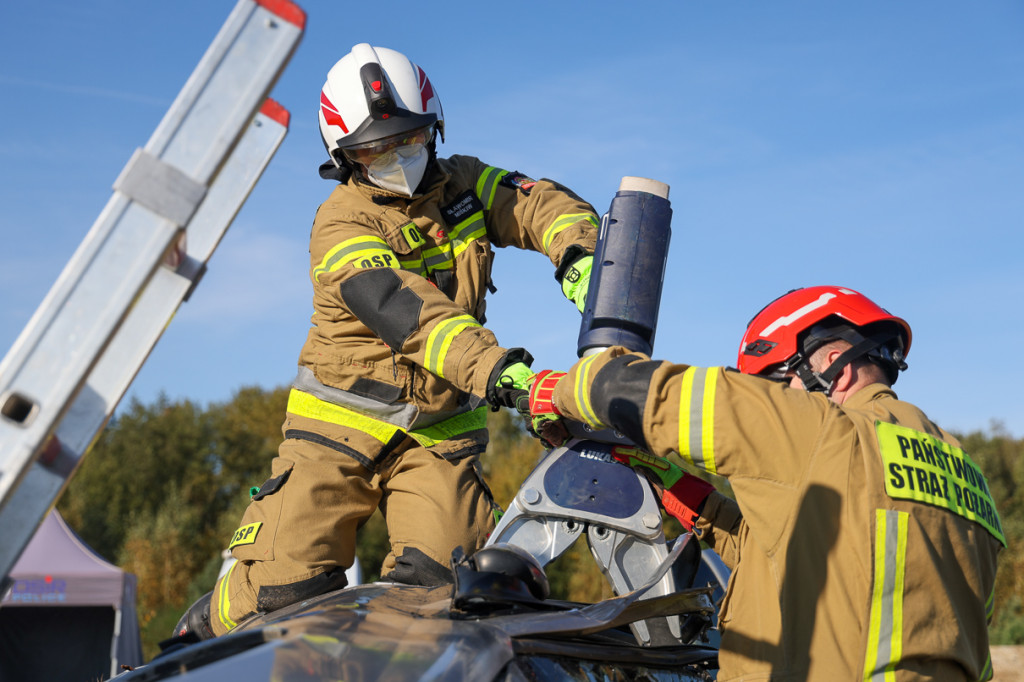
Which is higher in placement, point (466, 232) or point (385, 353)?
point (466, 232)

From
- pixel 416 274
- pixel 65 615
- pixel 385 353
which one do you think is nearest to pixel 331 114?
pixel 416 274

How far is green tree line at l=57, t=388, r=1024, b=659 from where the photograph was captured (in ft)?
78.3

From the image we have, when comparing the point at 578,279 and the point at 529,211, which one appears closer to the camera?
the point at 578,279

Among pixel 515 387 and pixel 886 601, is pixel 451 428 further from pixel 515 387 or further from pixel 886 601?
pixel 886 601

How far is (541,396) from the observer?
2.96 metres

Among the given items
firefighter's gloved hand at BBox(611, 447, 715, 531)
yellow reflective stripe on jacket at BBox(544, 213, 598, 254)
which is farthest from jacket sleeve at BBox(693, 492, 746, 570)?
yellow reflective stripe on jacket at BBox(544, 213, 598, 254)

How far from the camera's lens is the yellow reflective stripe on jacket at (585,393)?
2656mm

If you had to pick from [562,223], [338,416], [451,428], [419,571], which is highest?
[562,223]

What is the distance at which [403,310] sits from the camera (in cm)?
331

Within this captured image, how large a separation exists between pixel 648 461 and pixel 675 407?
818 mm

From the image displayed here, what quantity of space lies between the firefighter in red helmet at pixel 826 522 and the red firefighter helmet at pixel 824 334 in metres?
0.32

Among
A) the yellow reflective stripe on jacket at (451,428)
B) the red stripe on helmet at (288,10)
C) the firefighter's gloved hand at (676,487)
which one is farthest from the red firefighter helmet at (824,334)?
the red stripe on helmet at (288,10)

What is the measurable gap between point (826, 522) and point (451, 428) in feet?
5.81

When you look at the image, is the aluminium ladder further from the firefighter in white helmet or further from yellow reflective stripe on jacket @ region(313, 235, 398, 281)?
yellow reflective stripe on jacket @ region(313, 235, 398, 281)
